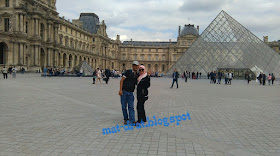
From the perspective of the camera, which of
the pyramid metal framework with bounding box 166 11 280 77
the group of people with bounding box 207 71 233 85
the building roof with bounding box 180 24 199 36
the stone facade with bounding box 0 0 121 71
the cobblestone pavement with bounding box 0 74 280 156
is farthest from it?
the building roof with bounding box 180 24 199 36

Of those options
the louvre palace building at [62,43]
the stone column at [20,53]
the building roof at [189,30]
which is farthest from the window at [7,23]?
the building roof at [189,30]

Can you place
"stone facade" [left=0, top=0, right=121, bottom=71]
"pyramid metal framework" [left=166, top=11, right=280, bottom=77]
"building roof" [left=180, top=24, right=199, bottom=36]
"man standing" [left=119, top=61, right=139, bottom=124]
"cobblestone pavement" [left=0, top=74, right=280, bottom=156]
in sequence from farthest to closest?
"building roof" [left=180, top=24, right=199, bottom=36] < "stone facade" [left=0, top=0, right=121, bottom=71] < "pyramid metal framework" [left=166, top=11, right=280, bottom=77] < "man standing" [left=119, top=61, right=139, bottom=124] < "cobblestone pavement" [left=0, top=74, right=280, bottom=156]

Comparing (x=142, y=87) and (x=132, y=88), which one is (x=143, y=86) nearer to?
(x=142, y=87)

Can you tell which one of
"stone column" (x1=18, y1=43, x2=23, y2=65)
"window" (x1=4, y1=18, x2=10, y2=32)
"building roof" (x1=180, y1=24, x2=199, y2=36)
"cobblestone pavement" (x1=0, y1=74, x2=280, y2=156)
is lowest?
"cobblestone pavement" (x1=0, y1=74, x2=280, y2=156)

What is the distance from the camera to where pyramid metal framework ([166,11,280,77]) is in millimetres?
31328

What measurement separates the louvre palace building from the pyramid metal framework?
75.9ft

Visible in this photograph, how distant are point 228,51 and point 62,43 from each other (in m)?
34.6

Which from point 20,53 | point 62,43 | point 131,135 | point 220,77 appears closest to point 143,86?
point 131,135

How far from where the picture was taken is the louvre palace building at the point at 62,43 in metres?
32.3

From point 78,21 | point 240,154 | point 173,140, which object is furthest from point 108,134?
point 78,21

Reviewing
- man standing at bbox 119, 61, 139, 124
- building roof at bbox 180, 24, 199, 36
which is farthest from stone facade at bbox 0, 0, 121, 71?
building roof at bbox 180, 24, 199, 36

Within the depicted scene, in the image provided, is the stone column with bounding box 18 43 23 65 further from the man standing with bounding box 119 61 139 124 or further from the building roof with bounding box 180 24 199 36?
the building roof with bounding box 180 24 199 36

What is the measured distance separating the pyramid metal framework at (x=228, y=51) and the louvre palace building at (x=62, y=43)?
75.9 feet

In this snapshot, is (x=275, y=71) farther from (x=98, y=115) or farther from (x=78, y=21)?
(x=78, y=21)
